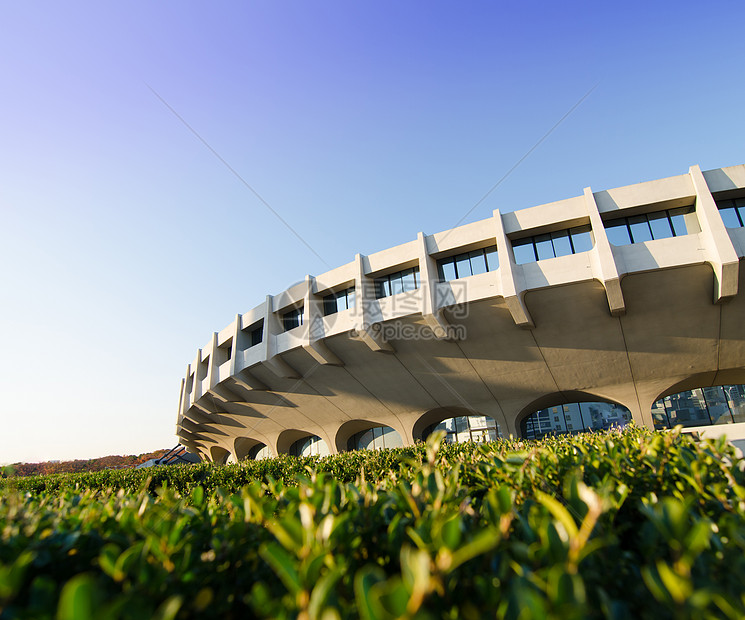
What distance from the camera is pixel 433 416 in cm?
2455

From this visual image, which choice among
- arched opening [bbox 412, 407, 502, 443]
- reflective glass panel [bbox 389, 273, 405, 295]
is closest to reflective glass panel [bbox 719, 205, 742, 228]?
reflective glass panel [bbox 389, 273, 405, 295]

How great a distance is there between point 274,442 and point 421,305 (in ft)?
71.3

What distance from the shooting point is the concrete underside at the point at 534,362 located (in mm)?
14828

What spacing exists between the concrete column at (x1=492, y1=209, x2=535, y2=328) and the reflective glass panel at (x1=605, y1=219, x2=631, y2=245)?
3866 millimetres

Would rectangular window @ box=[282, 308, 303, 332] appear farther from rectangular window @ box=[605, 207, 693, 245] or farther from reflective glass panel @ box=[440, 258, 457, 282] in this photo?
rectangular window @ box=[605, 207, 693, 245]

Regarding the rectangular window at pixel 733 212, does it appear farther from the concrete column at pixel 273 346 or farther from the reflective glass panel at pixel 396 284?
the concrete column at pixel 273 346

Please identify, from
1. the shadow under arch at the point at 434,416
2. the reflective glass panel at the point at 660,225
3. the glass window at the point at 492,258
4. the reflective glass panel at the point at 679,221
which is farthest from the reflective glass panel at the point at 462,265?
the shadow under arch at the point at 434,416

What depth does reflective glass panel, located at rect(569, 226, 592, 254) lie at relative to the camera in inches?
601

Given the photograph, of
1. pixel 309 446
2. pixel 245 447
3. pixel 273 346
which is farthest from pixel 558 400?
pixel 245 447

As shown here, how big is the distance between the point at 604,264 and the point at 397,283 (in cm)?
847

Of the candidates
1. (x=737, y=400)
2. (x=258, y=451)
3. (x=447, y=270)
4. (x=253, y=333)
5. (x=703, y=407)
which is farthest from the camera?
(x=258, y=451)

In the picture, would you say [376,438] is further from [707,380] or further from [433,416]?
[707,380]

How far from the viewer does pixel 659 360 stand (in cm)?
1719

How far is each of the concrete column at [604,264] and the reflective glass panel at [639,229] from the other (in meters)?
1.86
